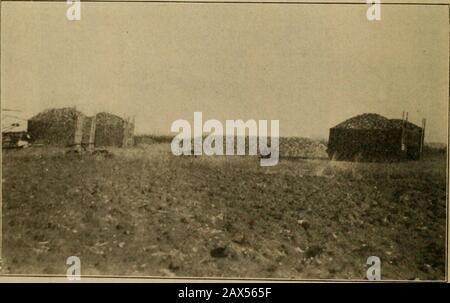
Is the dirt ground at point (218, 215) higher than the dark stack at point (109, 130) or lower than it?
lower

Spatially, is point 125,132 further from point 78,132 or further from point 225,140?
point 225,140

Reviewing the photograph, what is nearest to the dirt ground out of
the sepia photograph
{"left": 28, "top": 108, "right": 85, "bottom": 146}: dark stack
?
the sepia photograph

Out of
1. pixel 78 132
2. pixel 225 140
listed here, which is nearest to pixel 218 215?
pixel 225 140

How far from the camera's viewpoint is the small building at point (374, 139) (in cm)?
365

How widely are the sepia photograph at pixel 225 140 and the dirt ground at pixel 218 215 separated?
0.5 inches

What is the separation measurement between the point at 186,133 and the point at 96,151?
0.86m

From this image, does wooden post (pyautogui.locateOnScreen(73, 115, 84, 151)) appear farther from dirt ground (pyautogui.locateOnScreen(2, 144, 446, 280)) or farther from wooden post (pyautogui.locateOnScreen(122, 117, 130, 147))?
wooden post (pyautogui.locateOnScreen(122, 117, 130, 147))

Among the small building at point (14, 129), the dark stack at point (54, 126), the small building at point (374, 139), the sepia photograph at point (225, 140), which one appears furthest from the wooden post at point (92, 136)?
the small building at point (374, 139)

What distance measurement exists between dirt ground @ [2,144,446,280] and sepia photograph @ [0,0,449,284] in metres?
0.01

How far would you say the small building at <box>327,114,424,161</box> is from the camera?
144 inches

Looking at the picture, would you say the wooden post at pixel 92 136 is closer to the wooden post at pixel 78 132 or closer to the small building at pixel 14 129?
the wooden post at pixel 78 132

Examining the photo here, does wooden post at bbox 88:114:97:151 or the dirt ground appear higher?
wooden post at bbox 88:114:97:151

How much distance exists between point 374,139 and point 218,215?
1.60 m

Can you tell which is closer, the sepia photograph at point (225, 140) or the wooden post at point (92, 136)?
the sepia photograph at point (225, 140)
